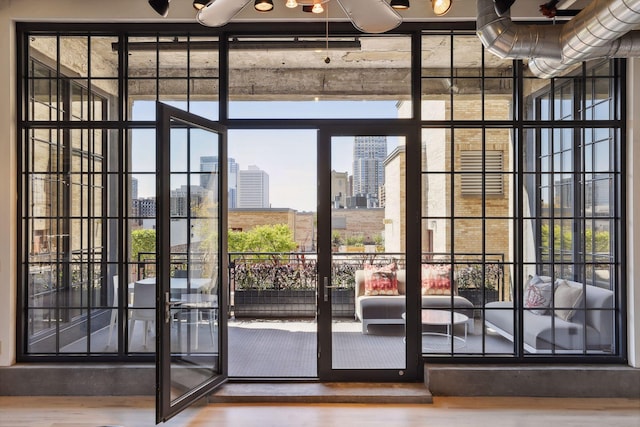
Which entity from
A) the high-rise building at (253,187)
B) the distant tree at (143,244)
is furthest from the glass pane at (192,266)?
the high-rise building at (253,187)

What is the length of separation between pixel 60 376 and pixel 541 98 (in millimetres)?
4921

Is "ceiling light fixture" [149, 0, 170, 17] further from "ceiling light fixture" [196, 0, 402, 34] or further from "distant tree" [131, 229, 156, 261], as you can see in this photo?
"distant tree" [131, 229, 156, 261]

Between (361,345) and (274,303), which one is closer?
(361,345)

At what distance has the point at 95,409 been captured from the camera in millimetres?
3295

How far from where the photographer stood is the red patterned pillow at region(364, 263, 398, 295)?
12.7 feet

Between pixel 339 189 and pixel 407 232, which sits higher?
pixel 339 189

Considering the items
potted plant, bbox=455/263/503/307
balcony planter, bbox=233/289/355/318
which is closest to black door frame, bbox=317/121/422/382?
potted plant, bbox=455/263/503/307

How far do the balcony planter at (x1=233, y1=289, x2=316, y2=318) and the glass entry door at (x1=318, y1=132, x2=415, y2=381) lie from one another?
2875mm

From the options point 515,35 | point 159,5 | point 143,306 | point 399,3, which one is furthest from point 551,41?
point 143,306

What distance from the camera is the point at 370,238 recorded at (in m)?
3.80

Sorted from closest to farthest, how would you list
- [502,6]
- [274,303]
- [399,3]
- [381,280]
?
[399,3] → [502,6] → [381,280] → [274,303]

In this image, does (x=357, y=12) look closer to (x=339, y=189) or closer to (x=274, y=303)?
(x=339, y=189)

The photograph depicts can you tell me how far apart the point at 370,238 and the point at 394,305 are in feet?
2.15

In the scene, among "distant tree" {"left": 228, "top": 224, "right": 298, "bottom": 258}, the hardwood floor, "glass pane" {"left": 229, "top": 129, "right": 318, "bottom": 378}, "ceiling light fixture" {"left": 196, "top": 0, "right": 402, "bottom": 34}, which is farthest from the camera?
"distant tree" {"left": 228, "top": 224, "right": 298, "bottom": 258}
